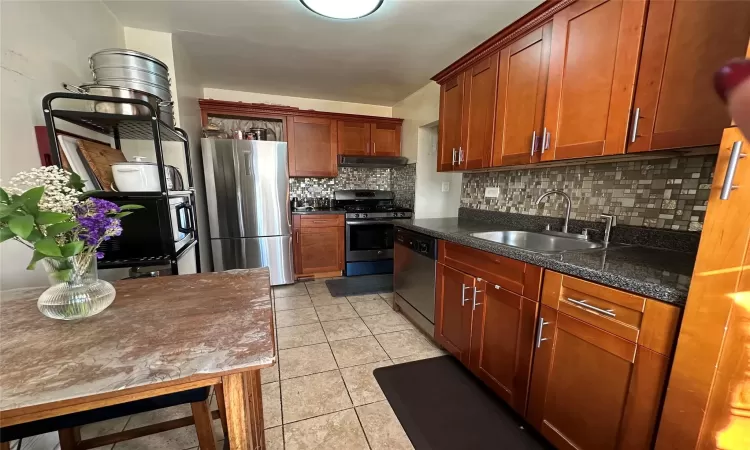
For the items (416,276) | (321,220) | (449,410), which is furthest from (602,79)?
(321,220)

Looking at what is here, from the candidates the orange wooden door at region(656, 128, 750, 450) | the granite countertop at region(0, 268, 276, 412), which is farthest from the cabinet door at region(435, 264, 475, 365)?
the granite countertop at region(0, 268, 276, 412)

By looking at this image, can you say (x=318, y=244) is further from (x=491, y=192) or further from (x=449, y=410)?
(x=449, y=410)

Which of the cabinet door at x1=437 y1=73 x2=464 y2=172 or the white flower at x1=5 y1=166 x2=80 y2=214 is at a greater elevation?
the cabinet door at x1=437 y1=73 x2=464 y2=172

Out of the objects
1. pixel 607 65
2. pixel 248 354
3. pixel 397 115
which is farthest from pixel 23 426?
pixel 397 115

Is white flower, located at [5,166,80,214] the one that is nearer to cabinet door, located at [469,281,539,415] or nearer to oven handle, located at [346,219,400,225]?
cabinet door, located at [469,281,539,415]

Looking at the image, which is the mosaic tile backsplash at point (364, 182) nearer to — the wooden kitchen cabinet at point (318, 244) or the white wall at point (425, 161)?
the white wall at point (425, 161)

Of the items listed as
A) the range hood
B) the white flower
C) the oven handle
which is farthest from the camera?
the range hood

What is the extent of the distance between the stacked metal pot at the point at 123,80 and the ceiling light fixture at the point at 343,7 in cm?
95

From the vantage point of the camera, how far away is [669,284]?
0.84 m

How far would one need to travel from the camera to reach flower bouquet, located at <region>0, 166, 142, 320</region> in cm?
66

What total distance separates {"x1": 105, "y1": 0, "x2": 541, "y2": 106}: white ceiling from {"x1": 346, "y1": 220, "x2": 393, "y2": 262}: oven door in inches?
66.2

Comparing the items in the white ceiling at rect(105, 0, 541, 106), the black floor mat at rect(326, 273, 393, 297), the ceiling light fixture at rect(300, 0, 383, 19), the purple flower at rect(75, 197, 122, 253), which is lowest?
the black floor mat at rect(326, 273, 393, 297)

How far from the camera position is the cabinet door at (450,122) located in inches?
83.5

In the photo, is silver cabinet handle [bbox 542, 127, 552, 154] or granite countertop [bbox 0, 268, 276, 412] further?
silver cabinet handle [bbox 542, 127, 552, 154]
